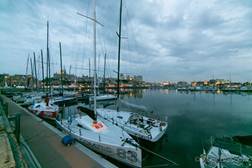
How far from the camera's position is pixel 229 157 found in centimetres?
696

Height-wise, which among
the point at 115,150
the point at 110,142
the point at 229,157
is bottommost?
the point at 229,157

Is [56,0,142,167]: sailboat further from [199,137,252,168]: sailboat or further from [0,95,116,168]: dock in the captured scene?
[199,137,252,168]: sailboat

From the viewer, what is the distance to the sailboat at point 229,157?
6426mm

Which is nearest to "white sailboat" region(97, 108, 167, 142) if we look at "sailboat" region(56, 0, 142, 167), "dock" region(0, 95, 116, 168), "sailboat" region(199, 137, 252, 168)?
"sailboat" region(56, 0, 142, 167)

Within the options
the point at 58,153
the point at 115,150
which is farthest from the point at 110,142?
the point at 58,153

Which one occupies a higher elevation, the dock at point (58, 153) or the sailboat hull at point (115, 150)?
the dock at point (58, 153)

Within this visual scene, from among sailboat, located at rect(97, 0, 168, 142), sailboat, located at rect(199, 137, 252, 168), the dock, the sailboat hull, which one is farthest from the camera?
sailboat, located at rect(97, 0, 168, 142)

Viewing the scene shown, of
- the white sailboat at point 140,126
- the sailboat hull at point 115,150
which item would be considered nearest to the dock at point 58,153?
the sailboat hull at point 115,150

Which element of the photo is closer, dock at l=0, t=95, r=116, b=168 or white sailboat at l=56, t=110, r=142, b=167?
dock at l=0, t=95, r=116, b=168

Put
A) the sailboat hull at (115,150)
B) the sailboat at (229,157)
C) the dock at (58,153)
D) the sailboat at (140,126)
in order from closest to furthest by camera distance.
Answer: the dock at (58,153) → the sailboat at (229,157) → the sailboat hull at (115,150) → the sailboat at (140,126)

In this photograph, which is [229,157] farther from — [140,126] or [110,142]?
[110,142]

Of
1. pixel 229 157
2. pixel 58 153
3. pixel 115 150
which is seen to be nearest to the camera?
pixel 58 153

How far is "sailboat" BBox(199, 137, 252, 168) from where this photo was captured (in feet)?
21.1

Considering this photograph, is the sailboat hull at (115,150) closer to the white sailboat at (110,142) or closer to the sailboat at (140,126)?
the white sailboat at (110,142)
